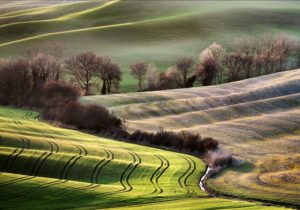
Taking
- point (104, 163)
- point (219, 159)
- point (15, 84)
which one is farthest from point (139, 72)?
point (104, 163)

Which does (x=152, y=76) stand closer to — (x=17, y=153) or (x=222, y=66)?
(x=222, y=66)

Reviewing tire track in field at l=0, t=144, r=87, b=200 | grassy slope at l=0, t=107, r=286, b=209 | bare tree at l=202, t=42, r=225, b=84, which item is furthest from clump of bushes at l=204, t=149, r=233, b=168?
bare tree at l=202, t=42, r=225, b=84

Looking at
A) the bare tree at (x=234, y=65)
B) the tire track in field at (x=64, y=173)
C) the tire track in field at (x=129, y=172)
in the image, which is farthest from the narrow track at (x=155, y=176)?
the bare tree at (x=234, y=65)

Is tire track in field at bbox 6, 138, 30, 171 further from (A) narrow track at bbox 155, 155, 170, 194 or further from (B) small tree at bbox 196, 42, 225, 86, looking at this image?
(B) small tree at bbox 196, 42, 225, 86

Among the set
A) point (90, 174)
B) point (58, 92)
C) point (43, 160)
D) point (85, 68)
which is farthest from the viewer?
point (85, 68)

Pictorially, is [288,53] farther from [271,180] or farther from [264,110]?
[271,180]
